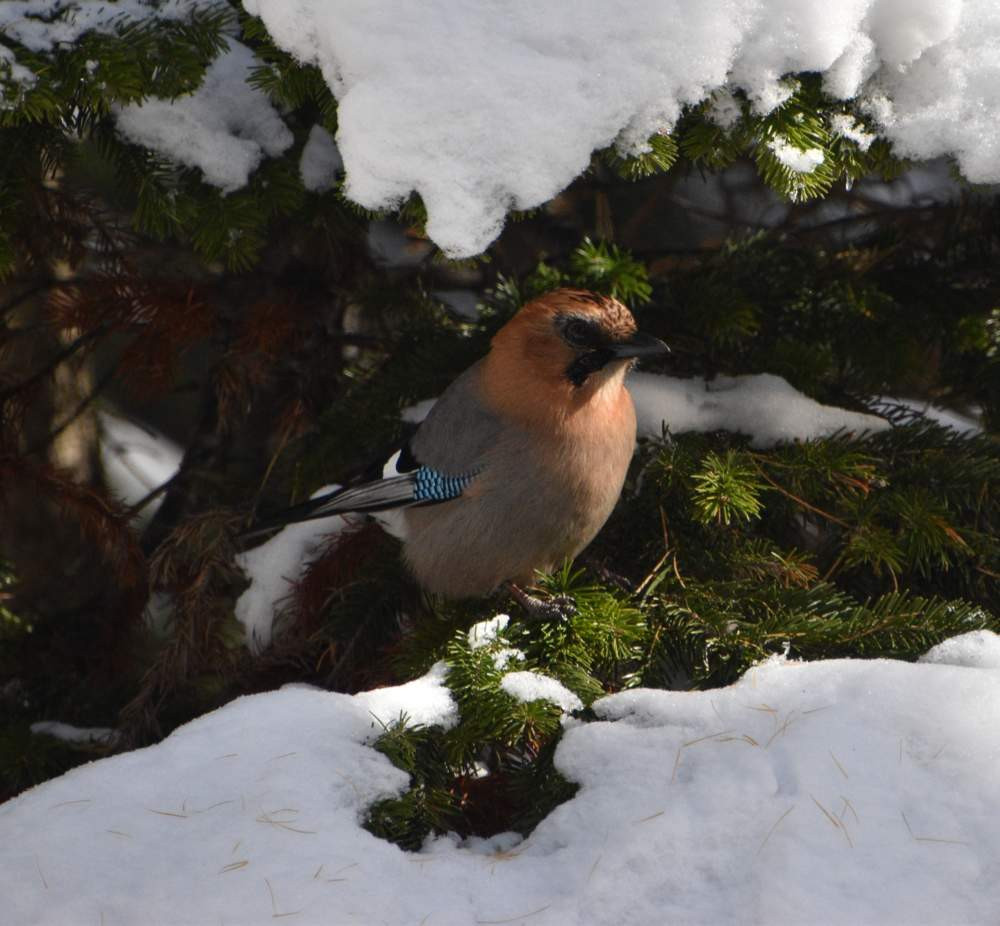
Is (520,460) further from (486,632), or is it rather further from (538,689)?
(538,689)

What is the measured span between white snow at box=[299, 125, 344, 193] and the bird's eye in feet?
2.29

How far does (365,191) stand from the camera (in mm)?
2172

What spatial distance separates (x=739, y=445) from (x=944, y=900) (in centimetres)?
135

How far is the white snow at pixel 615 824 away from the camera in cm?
167

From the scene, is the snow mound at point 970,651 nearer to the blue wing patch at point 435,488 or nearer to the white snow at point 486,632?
the white snow at point 486,632

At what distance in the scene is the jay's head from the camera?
2738 millimetres

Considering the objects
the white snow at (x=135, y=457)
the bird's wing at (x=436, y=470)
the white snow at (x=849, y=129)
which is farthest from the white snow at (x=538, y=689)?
the white snow at (x=135, y=457)

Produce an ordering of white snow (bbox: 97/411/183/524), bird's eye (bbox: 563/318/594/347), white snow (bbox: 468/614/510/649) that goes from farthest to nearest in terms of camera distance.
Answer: white snow (bbox: 97/411/183/524), bird's eye (bbox: 563/318/594/347), white snow (bbox: 468/614/510/649)

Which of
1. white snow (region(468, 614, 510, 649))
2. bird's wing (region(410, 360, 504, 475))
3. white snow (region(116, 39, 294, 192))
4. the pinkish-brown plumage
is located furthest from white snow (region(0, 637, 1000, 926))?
white snow (region(116, 39, 294, 192))

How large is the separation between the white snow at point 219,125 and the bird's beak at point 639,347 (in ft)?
3.15

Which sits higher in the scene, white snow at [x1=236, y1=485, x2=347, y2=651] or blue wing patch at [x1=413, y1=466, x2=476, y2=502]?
blue wing patch at [x1=413, y1=466, x2=476, y2=502]

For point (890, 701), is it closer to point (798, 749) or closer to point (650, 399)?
point (798, 749)

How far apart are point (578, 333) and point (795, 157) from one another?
77cm

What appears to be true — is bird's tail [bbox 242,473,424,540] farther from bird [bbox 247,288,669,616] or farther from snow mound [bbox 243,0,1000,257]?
snow mound [bbox 243,0,1000,257]
